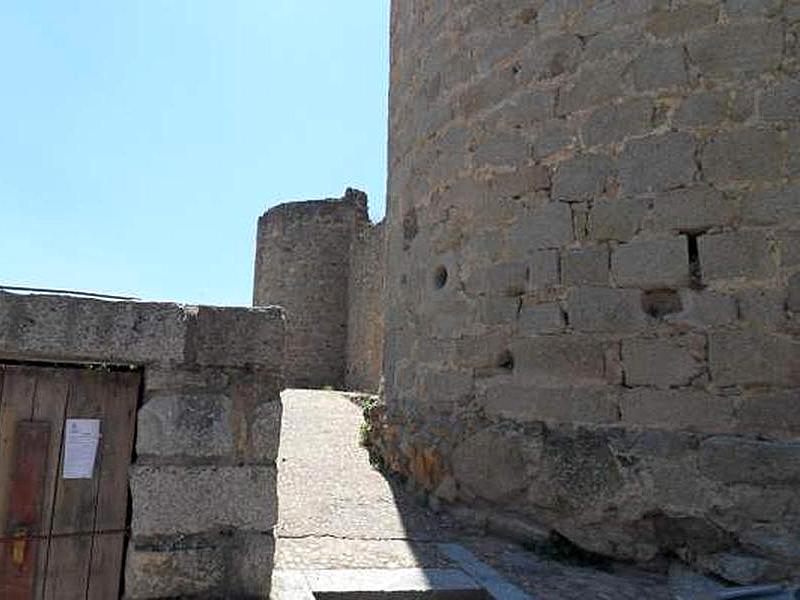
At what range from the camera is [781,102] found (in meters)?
3.85

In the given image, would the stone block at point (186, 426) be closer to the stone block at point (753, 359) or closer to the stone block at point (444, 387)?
the stone block at point (444, 387)

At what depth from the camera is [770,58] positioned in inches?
153

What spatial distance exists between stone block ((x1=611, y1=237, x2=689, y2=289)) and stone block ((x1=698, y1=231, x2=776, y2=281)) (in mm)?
110

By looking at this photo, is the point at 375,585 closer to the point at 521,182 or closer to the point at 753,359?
the point at 753,359

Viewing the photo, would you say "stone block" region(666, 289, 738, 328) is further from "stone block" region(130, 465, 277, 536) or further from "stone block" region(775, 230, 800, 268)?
"stone block" region(130, 465, 277, 536)

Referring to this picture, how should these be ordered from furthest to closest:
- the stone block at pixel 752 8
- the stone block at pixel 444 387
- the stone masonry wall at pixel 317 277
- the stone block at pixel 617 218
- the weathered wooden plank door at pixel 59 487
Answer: the stone masonry wall at pixel 317 277 → the stone block at pixel 444 387 → the stone block at pixel 617 218 → the stone block at pixel 752 8 → the weathered wooden plank door at pixel 59 487

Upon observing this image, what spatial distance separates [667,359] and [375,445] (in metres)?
3.24

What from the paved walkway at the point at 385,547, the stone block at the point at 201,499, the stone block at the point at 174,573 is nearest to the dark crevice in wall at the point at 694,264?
the paved walkway at the point at 385,547

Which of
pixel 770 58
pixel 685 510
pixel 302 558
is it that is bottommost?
pixel 302 558

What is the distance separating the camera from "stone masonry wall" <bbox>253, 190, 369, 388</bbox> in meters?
16.9

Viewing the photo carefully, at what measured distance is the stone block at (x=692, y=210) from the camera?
389cm

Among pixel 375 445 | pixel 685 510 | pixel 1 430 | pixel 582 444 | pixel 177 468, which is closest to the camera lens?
pixel 1 430

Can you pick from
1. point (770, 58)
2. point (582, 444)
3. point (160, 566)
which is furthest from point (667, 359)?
point (160, 566)

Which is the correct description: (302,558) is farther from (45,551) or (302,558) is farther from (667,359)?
(667,359)
